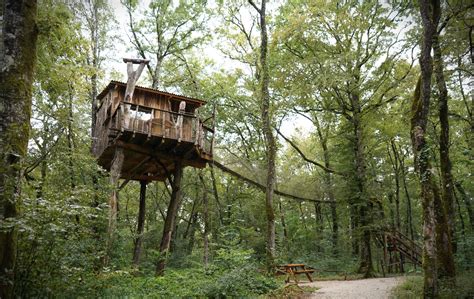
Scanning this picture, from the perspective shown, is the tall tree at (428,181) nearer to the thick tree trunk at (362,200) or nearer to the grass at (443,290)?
the grass at (443,290)

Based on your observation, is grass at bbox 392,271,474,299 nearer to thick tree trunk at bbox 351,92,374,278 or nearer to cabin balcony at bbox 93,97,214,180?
thick tree trunk at bbox 351,92,374,278

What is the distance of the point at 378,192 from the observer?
16.4m

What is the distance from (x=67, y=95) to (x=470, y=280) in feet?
49.7

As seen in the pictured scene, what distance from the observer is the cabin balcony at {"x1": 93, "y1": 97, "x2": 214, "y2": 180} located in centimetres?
1272

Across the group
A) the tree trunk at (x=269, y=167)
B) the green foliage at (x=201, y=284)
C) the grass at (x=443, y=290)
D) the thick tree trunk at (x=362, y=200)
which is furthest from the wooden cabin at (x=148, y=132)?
the grass at (x=443, y=290)

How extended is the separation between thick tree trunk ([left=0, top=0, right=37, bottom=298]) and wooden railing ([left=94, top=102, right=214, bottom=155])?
6.54 meters

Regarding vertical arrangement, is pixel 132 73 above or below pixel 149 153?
above

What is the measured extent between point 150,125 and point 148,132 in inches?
14.2

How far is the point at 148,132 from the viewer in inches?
497

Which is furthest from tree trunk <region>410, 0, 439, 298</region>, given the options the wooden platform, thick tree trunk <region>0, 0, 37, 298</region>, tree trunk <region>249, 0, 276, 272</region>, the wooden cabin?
thick tree trunk <region>0, 0, 37, 298</region>

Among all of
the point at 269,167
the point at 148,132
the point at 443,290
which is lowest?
the point at 443,290

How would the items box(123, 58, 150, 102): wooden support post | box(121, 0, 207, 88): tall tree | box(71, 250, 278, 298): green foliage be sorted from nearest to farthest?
box(71, 250, 278, 298): green foliage < box(123, 58, 150, 102): wooden support post < box(121, 0, 207, 88): tall tree

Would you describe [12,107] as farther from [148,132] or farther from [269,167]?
[269,167]

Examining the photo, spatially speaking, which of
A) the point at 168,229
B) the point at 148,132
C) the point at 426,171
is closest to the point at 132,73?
the point at 148,132
